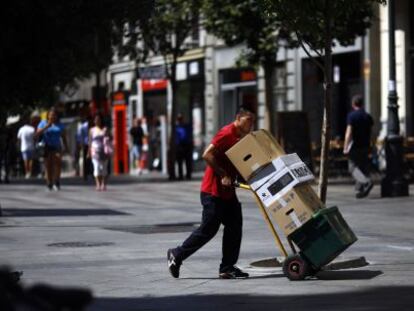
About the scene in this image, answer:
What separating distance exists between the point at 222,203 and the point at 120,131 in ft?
130

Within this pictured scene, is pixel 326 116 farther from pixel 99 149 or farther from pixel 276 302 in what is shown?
pixel 99 149

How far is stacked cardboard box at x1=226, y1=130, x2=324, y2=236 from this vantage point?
11141 millimetres

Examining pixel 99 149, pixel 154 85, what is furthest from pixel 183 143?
pixel 154 85

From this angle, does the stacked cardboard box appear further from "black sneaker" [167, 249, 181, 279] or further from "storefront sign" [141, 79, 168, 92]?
"storefront sign" [141, 79, 168, 92]

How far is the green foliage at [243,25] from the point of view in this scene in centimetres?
2923

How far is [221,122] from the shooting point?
141 feet

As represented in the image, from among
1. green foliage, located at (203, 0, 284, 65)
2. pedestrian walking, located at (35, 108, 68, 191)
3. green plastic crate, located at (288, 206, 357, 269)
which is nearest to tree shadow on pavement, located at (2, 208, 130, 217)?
pedestrian walking, located at (35, 108, 68, 191)

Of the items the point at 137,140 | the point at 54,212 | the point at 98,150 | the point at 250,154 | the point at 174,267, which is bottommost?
the point at 54,212

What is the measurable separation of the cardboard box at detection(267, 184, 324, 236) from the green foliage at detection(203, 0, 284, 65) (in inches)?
714

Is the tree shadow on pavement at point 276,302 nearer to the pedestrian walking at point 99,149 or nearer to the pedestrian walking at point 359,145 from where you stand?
the pedestrian walking at point 359,145

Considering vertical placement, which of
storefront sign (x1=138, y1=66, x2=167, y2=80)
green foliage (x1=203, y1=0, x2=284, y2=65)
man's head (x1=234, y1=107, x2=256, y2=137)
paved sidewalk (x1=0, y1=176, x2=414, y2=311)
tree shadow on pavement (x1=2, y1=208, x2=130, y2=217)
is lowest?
tree shadow on pavement (x1=2, y1=208, x2=130, y2=217)

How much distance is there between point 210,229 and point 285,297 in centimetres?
166

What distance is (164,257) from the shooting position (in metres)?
13.6

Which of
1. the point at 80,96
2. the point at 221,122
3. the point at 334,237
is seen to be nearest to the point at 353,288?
the point at 334,237
